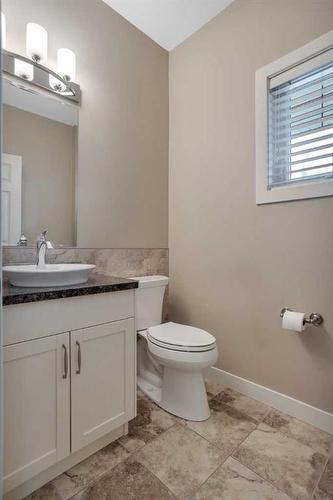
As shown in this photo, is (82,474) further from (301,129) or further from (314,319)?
(301,129)

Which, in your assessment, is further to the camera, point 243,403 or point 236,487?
point 243,403

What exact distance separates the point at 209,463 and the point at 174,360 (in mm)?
485

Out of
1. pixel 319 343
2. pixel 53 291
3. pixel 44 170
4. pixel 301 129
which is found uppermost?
pixel 301 129

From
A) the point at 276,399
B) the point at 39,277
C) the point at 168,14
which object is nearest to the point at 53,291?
the point at 39,277

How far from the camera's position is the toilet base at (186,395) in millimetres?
1544

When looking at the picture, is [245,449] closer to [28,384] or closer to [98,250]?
[28,384]

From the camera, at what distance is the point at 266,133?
1.67 meters

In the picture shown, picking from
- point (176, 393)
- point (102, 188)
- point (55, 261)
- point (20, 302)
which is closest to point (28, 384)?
point (20, 302)

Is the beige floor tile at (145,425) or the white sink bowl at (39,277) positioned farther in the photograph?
the beige floor tile at (145,425)

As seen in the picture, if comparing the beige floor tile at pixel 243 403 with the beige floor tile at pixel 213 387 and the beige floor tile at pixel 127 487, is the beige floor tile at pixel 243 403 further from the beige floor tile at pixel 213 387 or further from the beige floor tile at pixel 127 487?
the beige floor tile at pixel 127 487

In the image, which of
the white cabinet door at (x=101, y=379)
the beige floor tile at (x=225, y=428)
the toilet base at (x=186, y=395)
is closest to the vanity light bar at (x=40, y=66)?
the white cabinet door at (x=101, y=379)

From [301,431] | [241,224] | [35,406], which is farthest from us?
[241,224]

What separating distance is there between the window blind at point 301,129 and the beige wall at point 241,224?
14cm

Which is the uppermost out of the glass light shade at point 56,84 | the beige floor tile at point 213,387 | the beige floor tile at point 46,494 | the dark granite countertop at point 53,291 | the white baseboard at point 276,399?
the glass light shade at point 56,84
